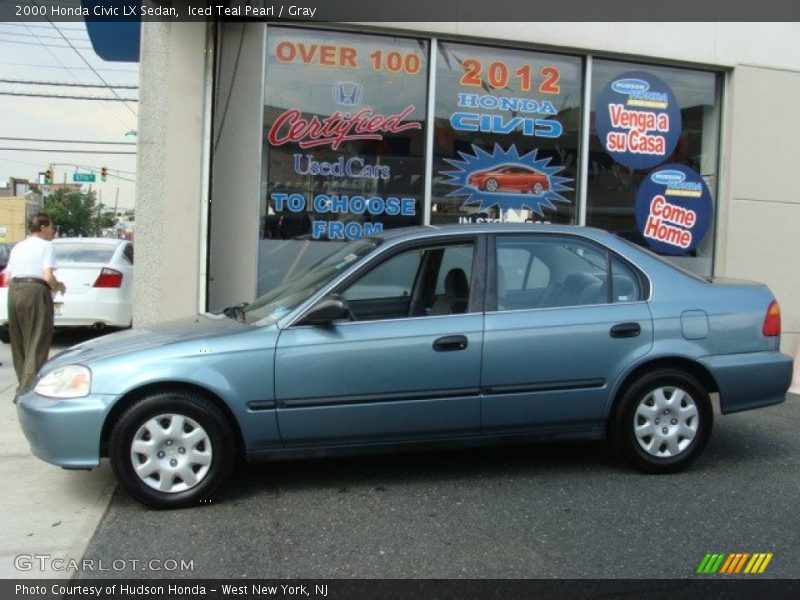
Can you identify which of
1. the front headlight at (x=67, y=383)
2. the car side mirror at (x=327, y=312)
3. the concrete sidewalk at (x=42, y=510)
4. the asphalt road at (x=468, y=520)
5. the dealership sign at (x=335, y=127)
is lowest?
the concrete sidewalk at (x=42, y=510)

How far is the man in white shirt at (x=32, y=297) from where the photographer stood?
7039 mm

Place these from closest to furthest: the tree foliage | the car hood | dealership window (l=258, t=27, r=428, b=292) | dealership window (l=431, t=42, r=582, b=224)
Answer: the car hood
dealership window (l=258, t=27, r=428, b=292)
dealership window (l=431, t=42, r=582, b=224)
the tree foliage

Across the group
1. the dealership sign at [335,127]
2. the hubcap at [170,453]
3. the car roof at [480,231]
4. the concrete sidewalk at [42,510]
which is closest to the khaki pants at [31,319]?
the concrete sidewalk at [42,510]


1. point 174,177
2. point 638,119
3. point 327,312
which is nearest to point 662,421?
point 327,312

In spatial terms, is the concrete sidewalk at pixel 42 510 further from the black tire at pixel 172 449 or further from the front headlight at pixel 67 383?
the front headlight at pixel 67 383

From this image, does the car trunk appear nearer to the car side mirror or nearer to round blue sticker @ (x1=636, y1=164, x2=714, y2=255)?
the car side mirror

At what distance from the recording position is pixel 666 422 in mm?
5164

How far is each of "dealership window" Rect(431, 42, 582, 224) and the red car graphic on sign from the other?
12 mm

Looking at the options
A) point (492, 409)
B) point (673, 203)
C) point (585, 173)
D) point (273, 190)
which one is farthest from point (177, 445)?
point (673, 203)

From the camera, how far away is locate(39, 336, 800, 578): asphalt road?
3.89 m

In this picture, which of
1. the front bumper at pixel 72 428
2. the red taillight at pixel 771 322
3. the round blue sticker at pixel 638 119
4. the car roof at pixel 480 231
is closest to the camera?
the front bumper at pixel 72 428

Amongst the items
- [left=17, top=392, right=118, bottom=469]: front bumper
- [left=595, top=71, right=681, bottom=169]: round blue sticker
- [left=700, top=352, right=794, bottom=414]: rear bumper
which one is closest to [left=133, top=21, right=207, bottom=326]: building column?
[left=17, top=392, right=118, bottom=469]: front bumper

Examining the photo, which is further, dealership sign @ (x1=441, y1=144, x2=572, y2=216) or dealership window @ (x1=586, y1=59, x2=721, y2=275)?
dealership window @ (x1=586, y1=59, x2=721, y2=275)

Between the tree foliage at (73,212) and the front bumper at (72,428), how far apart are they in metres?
71.0
